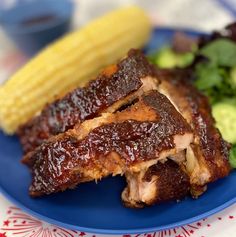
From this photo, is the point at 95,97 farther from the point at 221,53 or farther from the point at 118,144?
Result: the point at 221,53

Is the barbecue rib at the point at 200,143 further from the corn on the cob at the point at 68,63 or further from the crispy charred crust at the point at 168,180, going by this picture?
the corn on the cob at the point at 68,63

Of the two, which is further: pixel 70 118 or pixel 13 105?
pixel 13 105

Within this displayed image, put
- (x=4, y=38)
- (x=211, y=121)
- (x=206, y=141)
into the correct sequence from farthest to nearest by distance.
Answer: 1. (x=4, y=38)
2. (x=211, y=121)
3. (x=206, y=141)

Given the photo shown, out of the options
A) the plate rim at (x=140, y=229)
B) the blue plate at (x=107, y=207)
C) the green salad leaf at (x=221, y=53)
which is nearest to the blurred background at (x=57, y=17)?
the green salad leaf at (x=221, y=53)

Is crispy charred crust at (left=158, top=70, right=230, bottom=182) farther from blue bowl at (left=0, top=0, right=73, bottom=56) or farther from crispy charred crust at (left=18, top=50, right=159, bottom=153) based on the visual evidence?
blue bowl at (left=0, top=0, right=73, bottom=56)

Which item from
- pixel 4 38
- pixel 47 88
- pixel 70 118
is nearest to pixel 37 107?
pixel 47 88

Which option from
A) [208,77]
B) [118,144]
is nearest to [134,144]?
[118,144]

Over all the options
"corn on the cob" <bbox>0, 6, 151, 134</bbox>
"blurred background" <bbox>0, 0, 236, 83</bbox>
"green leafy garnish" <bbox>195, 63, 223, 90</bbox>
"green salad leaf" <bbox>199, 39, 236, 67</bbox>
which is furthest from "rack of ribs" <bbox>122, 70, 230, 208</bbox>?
"blurred background" <bbox>0, 0, 236, 83</bbox>

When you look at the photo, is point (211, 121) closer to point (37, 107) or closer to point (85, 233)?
point (85, 233)
